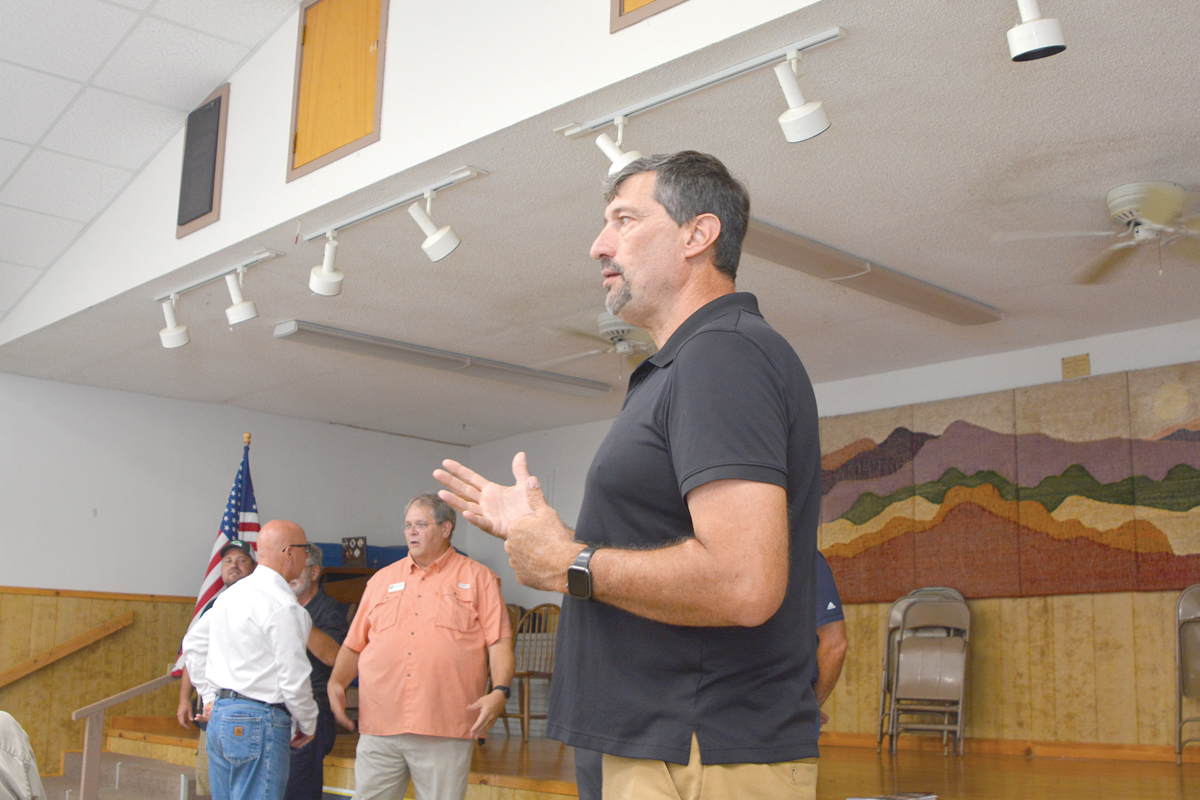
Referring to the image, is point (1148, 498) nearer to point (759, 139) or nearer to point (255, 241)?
point (759, 139)

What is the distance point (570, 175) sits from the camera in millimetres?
4305

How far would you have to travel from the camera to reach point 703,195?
1.42 m

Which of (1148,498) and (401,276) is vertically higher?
(401,276)

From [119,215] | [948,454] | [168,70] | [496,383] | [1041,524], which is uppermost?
[168,70]

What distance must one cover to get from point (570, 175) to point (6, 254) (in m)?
3.97

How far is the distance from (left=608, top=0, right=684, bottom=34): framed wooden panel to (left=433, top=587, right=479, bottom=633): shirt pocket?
2146 millimetres

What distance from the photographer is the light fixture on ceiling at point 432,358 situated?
626cm

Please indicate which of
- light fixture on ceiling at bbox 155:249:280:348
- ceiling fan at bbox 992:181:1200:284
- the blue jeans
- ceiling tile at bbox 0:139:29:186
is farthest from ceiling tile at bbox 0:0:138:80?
ceiling fan at bbox 992:181:1200:284

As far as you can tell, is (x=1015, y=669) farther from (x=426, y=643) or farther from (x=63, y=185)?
(x=63, y=185)

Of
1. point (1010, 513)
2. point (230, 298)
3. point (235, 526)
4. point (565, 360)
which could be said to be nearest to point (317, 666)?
point (230, 298)

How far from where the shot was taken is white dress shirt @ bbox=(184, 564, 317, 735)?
3670 mm

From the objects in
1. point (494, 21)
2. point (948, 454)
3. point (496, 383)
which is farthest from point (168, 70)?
point (948, 454)

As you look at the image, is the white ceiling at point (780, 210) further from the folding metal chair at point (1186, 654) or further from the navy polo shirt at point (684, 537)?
the navy polo shirt at point (684, 537)

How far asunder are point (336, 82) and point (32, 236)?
8.78 ft
